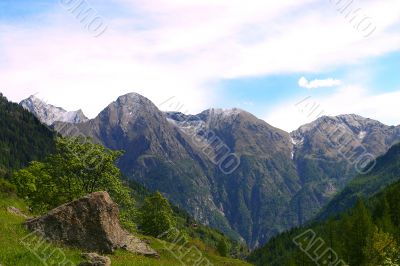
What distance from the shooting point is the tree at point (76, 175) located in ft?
173

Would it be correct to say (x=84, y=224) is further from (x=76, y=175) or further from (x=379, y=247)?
Result: (x=379, y=247)

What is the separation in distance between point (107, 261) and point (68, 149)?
34699mm

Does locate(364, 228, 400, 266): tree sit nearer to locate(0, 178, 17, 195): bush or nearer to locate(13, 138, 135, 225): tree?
locate(13, 138, 135, 225): tree

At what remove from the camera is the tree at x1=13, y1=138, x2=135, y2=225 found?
52688 millimetres

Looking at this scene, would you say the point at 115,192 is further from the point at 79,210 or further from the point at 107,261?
the point at 107,261

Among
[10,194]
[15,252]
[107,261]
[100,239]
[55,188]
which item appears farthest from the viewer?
[10,194]

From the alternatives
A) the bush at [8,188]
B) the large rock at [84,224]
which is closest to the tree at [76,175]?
the bush at [8,188]

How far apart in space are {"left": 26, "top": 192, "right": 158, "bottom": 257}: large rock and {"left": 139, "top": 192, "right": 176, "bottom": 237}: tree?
65802 mm

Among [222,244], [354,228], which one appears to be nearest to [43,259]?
[354,228]

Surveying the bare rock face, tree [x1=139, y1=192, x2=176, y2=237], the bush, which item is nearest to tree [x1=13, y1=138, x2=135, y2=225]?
the bush

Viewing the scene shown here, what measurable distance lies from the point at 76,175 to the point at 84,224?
2427 centimetres

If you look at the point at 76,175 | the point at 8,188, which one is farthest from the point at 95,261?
the point at 8,188

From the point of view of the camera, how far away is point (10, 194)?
232ft

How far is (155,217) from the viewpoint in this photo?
102m
